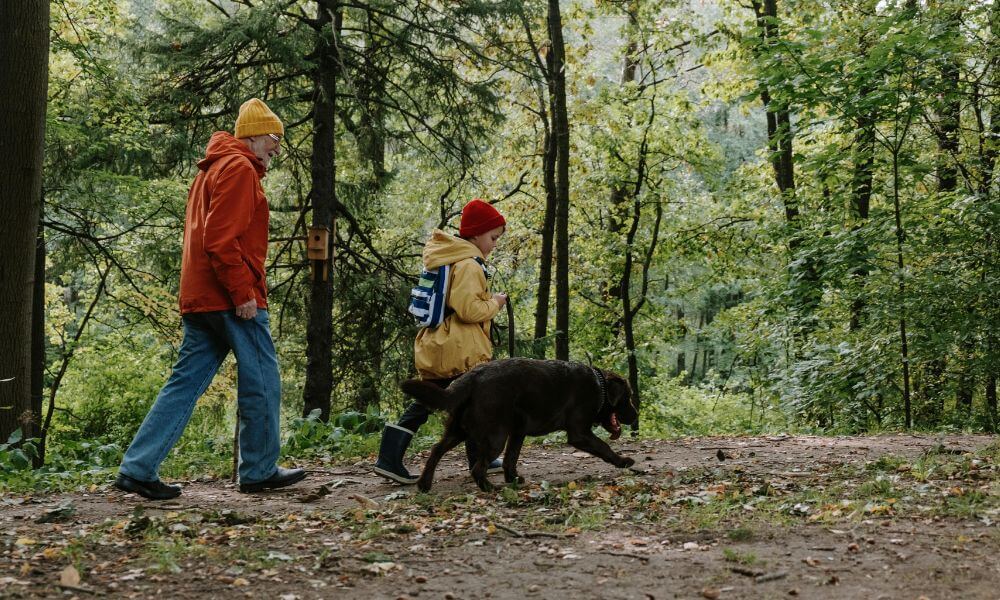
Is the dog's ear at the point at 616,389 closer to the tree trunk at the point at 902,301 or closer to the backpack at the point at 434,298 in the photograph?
the backpack at the point at 434,298

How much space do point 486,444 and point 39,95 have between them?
4.95 m

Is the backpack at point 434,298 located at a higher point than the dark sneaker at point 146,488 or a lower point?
higher

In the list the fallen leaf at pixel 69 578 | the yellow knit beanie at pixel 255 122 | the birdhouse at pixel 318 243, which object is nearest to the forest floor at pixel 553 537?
the fallen leaf at pixel 69 578

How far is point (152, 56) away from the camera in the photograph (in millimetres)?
9156

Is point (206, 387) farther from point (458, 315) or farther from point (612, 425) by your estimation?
point (612, 425)

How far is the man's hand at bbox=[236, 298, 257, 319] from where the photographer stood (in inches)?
191

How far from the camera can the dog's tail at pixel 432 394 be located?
16.3 ft

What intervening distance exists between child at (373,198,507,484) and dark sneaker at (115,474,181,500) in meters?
1.39

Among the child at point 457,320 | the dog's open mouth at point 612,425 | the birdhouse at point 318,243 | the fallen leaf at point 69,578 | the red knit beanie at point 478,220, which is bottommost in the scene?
the fallen leaf at point 69,578

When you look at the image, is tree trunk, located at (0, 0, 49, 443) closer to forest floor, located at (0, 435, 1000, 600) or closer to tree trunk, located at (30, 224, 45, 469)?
forest floor, located at (0, 435, 1000, 600)

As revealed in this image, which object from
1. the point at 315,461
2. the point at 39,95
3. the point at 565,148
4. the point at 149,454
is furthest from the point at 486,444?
the point at 565,148

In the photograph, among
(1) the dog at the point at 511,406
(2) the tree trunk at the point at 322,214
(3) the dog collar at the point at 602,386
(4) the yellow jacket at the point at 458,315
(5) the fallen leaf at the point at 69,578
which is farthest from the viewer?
(2) the tree trunk at the point at 322,214

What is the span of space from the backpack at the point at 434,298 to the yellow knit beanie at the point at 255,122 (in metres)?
1.38

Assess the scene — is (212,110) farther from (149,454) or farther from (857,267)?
(857,267)
